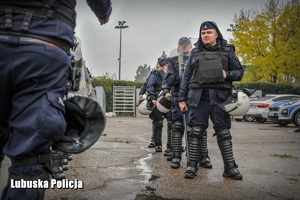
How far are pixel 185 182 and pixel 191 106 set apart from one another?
1039mm

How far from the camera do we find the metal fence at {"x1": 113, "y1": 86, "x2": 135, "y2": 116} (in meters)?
25.5

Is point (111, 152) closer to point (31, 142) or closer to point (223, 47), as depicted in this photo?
point (223, 47)

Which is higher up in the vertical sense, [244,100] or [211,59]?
[211,59]

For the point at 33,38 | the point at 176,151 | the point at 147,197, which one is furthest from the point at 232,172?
the point at 33,38

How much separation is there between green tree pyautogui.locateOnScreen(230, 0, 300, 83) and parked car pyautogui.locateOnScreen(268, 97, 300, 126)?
1023 centimetres

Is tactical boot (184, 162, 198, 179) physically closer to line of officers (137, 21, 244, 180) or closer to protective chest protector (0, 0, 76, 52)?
line of officers (137, 21, 244, 180)

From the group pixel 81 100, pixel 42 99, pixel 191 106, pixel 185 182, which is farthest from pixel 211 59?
pixel 42 99

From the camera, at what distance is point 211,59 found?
464 cm

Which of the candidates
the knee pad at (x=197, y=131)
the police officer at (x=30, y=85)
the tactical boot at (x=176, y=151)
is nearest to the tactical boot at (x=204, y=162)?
the tactical boot at (x=176, y=151)

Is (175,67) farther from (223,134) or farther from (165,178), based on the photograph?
(165,178)

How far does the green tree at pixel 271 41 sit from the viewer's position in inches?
964

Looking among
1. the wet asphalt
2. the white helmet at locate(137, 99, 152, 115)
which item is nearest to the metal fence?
the white helmet at locate(137, 99, 152, 115)

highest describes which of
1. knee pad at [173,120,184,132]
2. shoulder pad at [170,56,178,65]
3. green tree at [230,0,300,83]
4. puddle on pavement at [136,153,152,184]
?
green tree at [230,0,300,83]

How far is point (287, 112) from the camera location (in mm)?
14992
